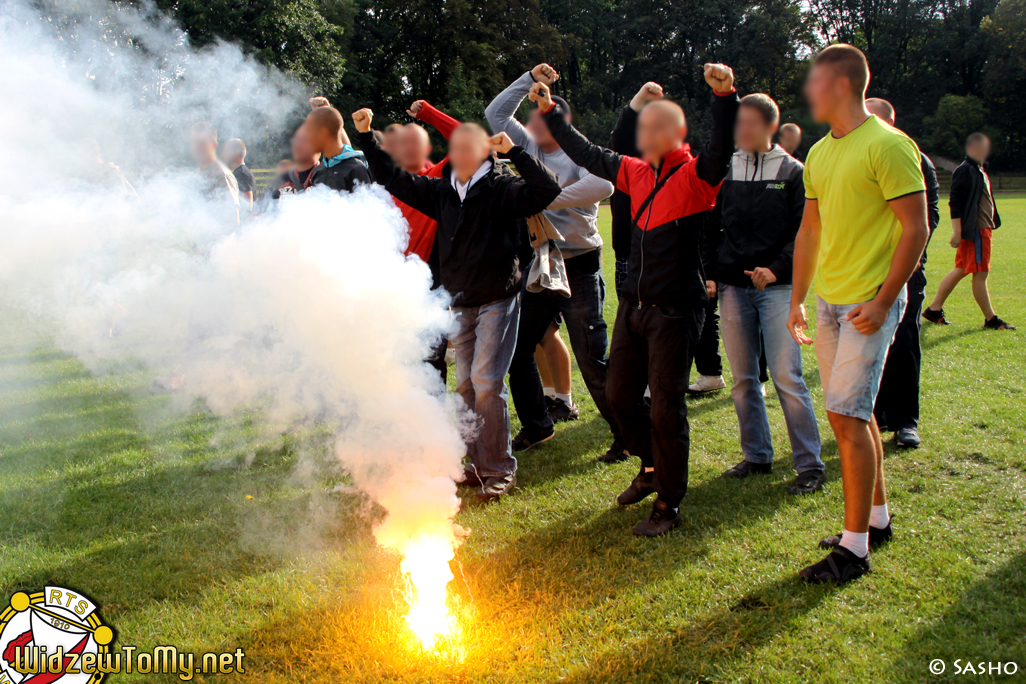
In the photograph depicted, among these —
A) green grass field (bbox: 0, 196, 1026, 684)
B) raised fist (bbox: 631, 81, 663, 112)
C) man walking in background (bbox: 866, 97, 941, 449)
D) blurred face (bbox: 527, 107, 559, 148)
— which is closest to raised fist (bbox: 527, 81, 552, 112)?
blurred face (bbox: 527, 107, 559, 148)

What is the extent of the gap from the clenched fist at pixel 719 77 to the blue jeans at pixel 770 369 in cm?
160

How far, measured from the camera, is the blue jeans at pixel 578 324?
5.23 m

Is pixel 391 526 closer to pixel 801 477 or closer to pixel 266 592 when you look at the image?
pixel 266 592

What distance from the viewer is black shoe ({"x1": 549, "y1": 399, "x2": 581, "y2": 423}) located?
6195 millimetres

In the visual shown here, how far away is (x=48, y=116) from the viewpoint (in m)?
4.39

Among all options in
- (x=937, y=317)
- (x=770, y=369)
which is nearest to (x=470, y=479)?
(x=770, y=369)

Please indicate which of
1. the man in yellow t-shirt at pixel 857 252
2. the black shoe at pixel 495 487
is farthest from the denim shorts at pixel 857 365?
the black shoe at pixel 495 487

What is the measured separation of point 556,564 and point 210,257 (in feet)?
9.56

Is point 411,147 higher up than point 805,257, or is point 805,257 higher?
point 411,147

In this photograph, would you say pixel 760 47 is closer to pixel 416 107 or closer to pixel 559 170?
pixel 559 170

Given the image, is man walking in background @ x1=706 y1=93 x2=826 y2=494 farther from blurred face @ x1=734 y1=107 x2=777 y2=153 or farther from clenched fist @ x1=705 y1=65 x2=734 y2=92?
clenched fist @ x1=705 y1=65 x2=734 y2=92

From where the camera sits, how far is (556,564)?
3.67 meters

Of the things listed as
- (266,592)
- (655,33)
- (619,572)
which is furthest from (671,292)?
(655,33)

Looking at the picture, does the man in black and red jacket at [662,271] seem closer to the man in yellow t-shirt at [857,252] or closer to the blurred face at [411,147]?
the man in yellow t-shirt at [857,252]
